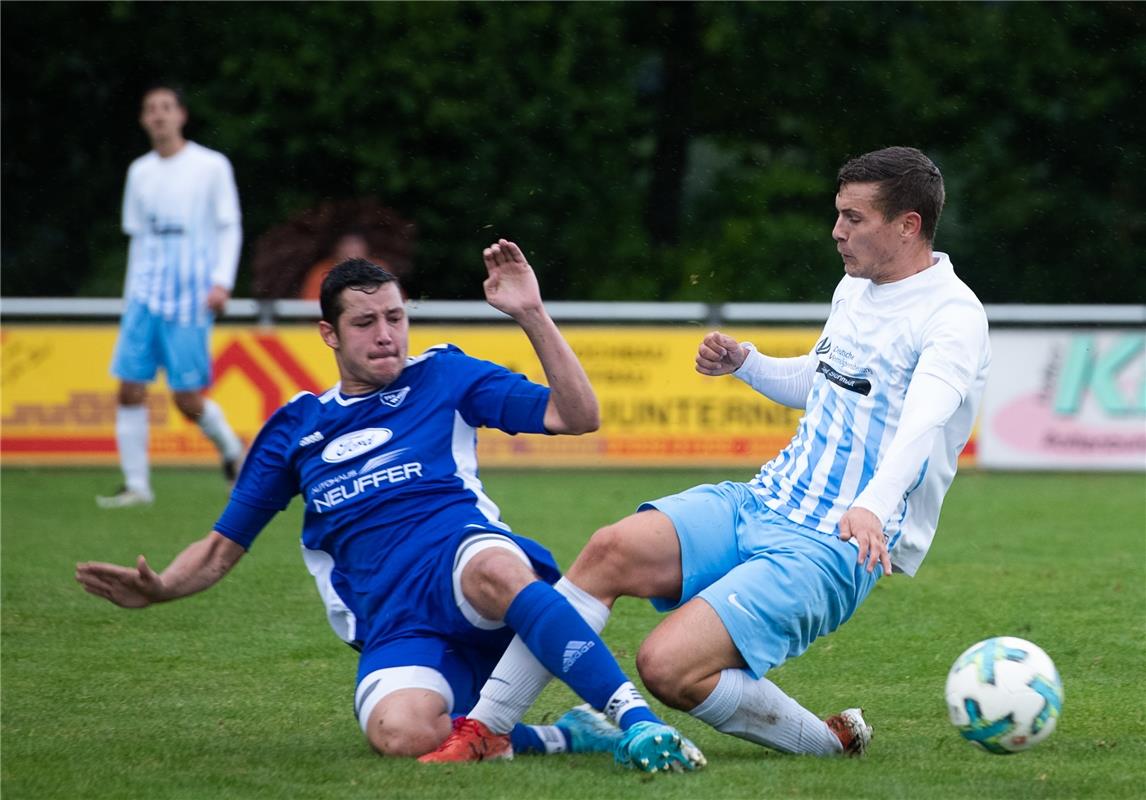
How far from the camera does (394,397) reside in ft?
15.9

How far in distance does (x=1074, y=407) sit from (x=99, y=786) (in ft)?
32.4

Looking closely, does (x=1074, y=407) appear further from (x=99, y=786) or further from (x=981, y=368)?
(x=99, y=786)

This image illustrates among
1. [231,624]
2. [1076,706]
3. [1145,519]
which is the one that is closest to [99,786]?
[231,624]

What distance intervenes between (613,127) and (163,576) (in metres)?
15.0

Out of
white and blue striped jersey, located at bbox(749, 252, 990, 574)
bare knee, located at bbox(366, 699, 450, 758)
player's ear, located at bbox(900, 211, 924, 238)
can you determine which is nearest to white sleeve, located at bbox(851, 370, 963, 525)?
white and blue striped jersey, located at bbox(749, 252, 990, 574)

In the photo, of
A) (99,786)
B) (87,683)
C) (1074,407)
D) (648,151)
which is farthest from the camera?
(648,151)

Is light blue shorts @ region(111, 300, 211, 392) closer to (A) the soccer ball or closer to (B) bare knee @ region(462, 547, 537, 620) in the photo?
(B) bare knee @ region(462, 547, 537, 620)

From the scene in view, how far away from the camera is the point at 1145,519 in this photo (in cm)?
987

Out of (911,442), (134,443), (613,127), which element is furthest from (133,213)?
(613,127)

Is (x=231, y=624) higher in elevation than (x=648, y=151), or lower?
lower

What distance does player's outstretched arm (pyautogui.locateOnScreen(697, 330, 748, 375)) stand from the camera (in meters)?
4.80

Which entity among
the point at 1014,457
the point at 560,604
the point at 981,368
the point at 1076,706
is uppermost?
the point at 981,368

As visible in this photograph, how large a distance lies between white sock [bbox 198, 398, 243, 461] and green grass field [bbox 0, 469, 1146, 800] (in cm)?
58

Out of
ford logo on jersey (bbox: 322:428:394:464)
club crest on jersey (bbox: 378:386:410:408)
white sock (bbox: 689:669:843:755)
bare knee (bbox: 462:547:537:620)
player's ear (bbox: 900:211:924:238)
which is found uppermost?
player's ear (bbox: 900:211:924:238)
